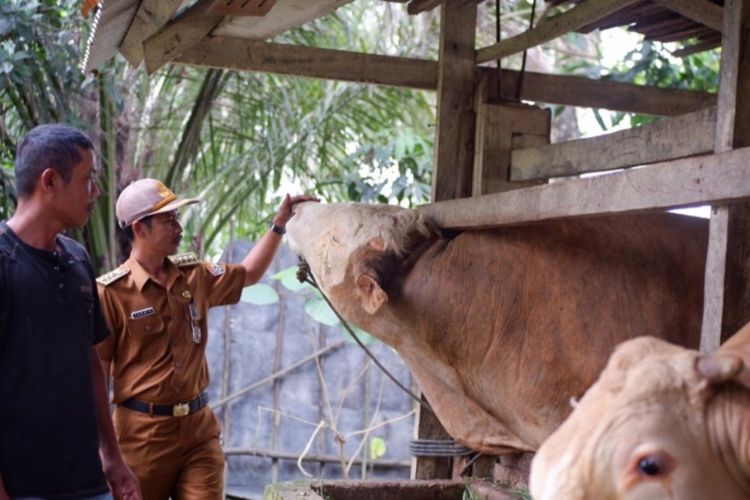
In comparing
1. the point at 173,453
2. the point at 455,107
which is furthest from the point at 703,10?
the point at 173,453

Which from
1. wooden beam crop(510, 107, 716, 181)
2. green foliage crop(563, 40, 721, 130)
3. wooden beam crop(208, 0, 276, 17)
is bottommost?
wooden beam crop(510, 107, 716, 181)

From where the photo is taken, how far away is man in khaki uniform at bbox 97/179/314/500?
4.82m

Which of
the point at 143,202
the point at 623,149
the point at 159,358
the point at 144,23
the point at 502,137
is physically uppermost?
the point at 144,23

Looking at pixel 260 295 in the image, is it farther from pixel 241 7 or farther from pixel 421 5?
pixel 241 7

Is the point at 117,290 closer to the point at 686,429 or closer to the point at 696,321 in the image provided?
the point at 696,321

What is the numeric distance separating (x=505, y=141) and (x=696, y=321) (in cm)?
120

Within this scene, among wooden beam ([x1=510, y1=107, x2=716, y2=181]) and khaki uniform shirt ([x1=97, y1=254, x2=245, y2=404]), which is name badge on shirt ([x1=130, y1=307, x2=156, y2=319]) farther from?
wooden beam ([x1=510, y1=107, x2=716, y2=181])

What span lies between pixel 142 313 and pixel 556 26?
80.8 inches

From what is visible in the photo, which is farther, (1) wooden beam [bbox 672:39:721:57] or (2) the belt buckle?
(1) wooden beam [bbox 672:39:721:57]

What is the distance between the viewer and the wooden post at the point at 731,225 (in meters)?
3.02

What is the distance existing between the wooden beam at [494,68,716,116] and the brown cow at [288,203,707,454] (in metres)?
0.97

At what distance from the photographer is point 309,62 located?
500cm

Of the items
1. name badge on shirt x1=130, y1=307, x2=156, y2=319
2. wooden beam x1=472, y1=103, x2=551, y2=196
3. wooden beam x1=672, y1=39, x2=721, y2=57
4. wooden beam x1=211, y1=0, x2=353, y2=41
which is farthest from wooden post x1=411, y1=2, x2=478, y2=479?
wooden beam x1=672, y1=39, x2=721, y2=57

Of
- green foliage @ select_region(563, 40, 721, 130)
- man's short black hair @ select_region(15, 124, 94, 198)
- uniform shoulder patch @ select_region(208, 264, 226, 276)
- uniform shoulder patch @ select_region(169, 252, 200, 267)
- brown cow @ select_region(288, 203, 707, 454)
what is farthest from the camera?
green foliage @ select_region(563, 40, 721, 130)
